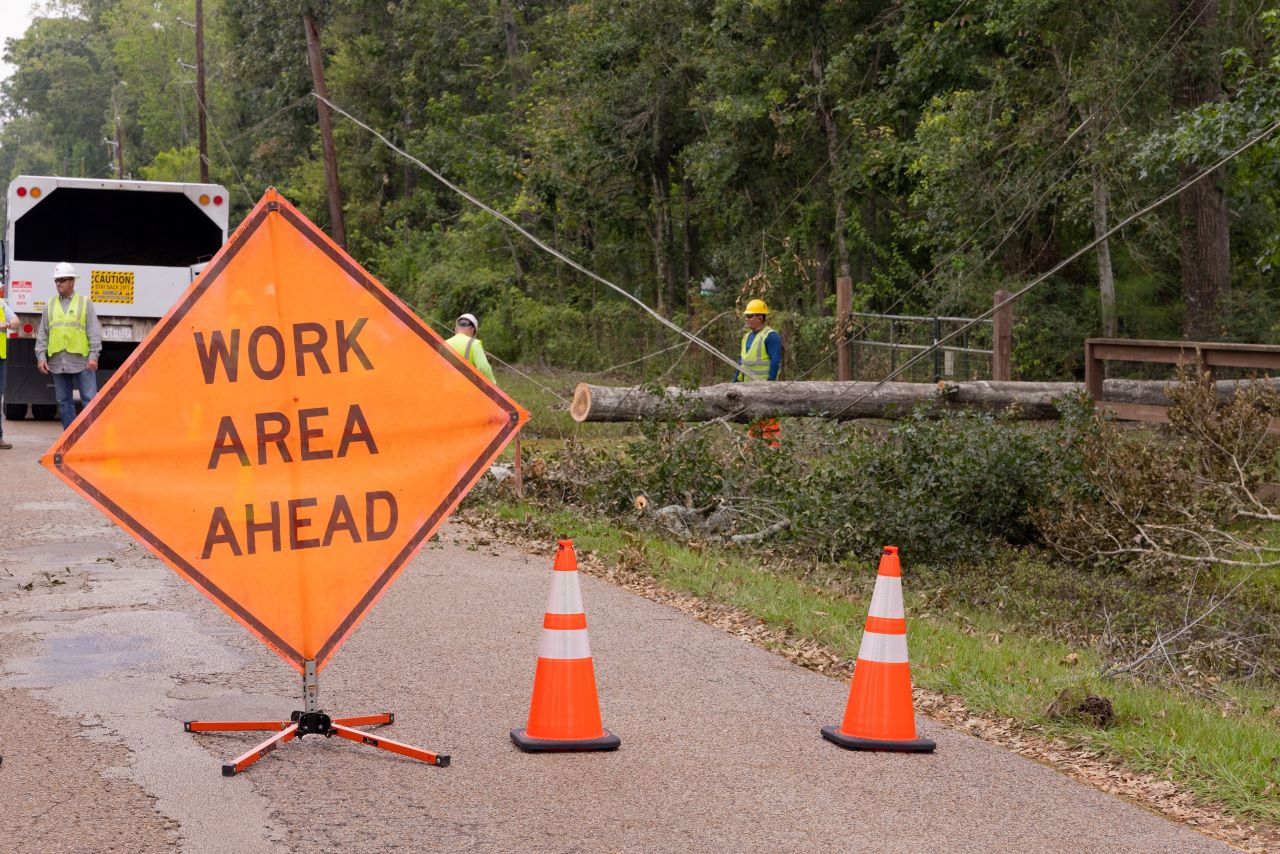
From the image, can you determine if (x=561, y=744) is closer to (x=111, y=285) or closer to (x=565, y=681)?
(x=565, y=681)

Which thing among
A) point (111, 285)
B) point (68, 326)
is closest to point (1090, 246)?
point (68, 326)

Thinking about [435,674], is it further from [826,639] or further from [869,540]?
[869,540]

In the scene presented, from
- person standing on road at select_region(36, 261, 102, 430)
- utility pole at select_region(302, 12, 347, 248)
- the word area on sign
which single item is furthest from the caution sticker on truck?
the word area on sign

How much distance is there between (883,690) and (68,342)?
39.7ft

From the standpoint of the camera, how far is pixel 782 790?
556 centimetres

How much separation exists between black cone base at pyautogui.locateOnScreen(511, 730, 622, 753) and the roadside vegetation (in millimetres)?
2415

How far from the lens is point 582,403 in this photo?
46.0 ft

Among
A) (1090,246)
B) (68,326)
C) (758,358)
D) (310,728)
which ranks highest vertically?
(1090,246)

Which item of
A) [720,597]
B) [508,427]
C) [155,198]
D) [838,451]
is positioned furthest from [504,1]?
[508,427]

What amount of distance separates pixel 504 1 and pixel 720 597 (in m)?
35.0

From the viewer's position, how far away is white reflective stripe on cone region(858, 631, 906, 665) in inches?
246

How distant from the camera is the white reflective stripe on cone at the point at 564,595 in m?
6.12

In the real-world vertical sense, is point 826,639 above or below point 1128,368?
below

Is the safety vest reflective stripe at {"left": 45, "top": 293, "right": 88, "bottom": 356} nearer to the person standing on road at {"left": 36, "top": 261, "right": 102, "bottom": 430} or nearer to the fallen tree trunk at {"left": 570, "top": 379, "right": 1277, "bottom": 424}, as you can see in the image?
the person standing on road at {"left": 36, "top": 261, "right": 102, "bottom": 430}
